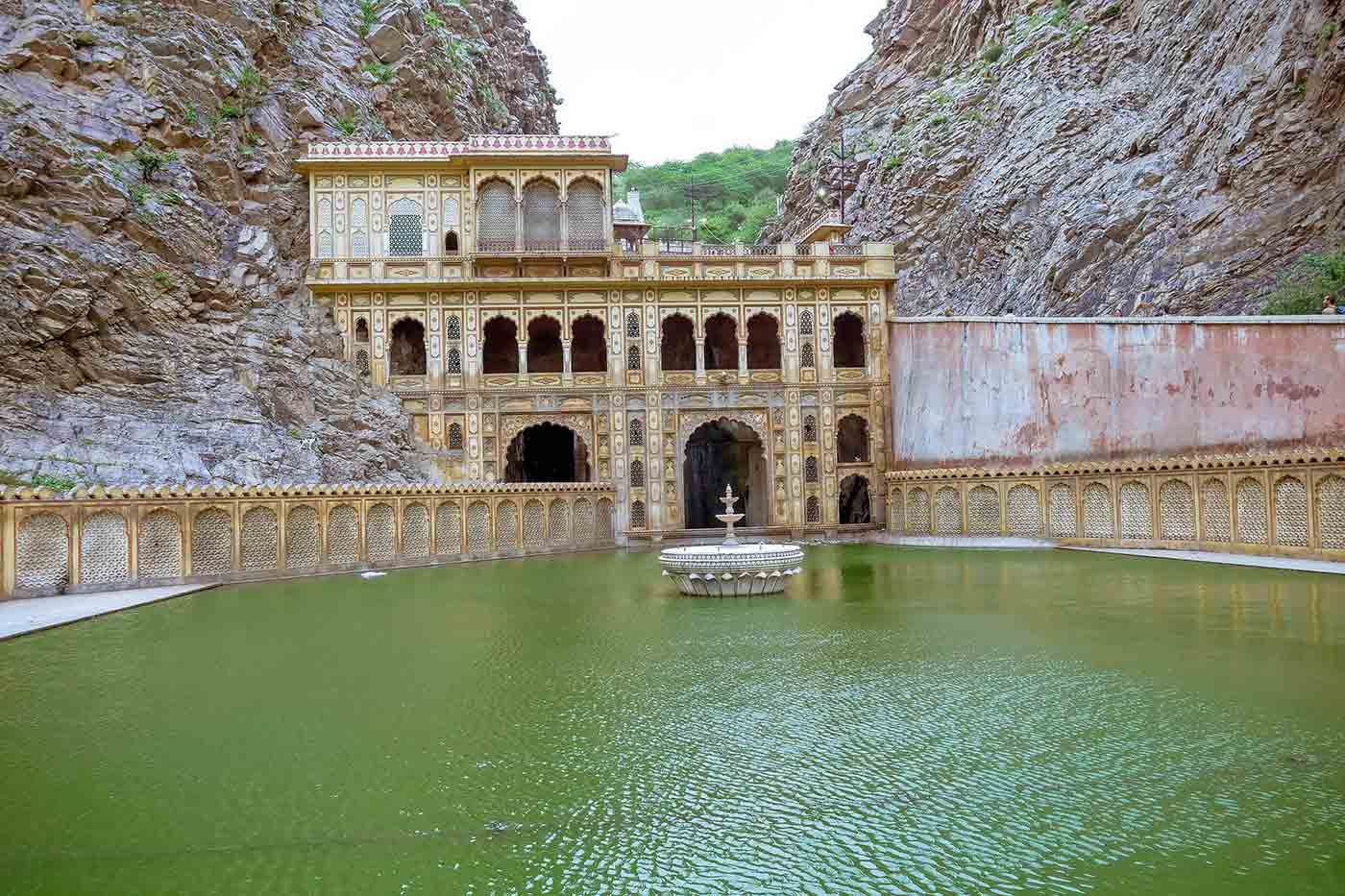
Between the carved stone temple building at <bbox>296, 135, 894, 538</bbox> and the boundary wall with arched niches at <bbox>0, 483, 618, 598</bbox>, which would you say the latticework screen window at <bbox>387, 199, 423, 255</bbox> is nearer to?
the carved stone temple building at <bbox>296, 135, 894, 538</bbox>

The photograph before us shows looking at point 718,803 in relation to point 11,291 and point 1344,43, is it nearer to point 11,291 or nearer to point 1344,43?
point 11,291

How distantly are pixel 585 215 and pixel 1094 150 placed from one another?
1768cm

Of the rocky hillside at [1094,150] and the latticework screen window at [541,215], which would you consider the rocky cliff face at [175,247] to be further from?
the rocky hillside at [1094,150]

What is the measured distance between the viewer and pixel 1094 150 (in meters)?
30.9

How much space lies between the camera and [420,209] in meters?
27.3

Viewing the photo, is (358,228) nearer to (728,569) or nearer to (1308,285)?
(728,569)

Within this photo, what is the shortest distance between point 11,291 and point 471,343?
36.6 feet

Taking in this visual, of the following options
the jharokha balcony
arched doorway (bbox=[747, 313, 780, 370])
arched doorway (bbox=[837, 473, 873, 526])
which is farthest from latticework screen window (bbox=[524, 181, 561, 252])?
arched doorway (bbox=[837, 473, 873, 526])

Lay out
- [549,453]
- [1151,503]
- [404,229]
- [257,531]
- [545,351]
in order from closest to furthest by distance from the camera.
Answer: [257,531]
[1151,503]
[404,229]
[545,351]
[549,453]

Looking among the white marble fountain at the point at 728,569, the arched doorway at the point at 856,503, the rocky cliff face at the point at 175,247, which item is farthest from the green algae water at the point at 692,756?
the arched doorway at the point at 856,503

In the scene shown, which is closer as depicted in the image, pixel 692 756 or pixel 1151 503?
pixel 692 756

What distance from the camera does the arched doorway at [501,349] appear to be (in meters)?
30.3

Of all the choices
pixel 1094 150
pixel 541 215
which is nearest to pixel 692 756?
pixel 541 215

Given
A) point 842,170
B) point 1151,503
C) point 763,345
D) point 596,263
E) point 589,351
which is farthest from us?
point 842,170
